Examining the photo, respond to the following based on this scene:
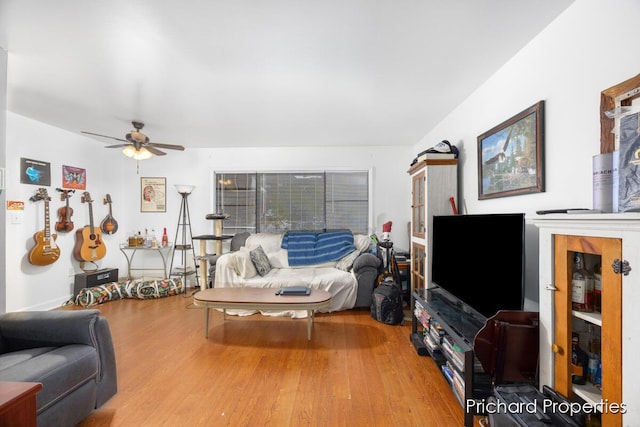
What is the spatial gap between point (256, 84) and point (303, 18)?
96 centimetres

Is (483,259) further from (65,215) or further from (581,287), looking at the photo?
(65,215)

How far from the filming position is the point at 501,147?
83.4 inches

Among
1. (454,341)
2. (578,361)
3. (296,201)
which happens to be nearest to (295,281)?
(296,201)

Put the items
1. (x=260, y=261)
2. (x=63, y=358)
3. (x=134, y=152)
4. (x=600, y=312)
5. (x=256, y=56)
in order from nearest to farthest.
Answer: (x=600, y=312)
(x=63, y=358)
(x=256, y=56)
(x=134, y=152)
(x=260, y=261)

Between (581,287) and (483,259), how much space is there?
72cm

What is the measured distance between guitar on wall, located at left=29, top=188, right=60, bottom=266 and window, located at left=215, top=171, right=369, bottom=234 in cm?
212

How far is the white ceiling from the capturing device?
157 cm

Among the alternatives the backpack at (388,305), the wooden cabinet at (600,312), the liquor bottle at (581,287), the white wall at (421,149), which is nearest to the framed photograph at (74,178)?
the white wall at (421,149)

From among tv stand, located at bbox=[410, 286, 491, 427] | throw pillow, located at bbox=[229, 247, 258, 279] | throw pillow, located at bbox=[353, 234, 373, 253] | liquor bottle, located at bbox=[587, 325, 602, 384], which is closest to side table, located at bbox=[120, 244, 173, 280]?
throw pillow, located at bbox=[229, 247, 258, 279]

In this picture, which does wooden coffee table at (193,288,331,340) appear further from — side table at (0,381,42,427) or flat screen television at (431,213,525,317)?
side table at (0,381,42,427)

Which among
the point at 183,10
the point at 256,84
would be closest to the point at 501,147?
the point at 256,84

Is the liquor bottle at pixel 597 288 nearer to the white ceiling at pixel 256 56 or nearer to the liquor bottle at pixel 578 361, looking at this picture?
the liquor bottle at pixel 578 361

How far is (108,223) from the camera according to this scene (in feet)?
14.7

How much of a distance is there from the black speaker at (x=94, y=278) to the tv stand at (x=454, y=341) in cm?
427
